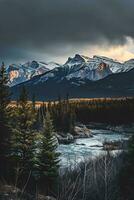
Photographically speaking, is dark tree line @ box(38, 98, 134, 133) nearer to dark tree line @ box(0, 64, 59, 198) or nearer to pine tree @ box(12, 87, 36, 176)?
pine tree @ box(12, 87, 36, 176)

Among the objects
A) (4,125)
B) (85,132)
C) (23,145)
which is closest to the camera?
(4,125)

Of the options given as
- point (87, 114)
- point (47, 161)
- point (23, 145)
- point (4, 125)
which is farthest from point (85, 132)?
point (47, 161)

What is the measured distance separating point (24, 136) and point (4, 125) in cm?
249

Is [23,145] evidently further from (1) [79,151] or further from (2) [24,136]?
(1) [79,151]

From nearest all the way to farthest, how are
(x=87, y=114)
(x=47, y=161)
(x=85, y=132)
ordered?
1. (x=47, y=161)
2. (x=85, y=132)
3. (x=87, y=114)

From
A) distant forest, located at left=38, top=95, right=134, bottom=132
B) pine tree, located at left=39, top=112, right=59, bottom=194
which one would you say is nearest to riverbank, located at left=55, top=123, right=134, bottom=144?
distant forest, located at left=38, top=95, right=134, bottom=132

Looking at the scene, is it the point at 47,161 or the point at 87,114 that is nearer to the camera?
the point at 47,161

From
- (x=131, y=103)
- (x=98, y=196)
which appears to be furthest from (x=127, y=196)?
(x=131, y=103)

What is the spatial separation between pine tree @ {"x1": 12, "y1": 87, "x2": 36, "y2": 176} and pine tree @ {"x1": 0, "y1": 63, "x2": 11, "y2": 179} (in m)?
0.77

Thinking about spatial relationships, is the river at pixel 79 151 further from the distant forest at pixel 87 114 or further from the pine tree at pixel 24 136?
the distant forest at pixel 87 114

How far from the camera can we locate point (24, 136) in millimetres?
35875


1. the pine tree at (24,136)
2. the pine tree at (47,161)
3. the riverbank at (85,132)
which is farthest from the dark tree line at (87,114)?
the pine tree at (47,161)

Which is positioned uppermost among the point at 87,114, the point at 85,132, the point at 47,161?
the point at 47,161

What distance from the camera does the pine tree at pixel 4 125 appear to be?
110 ft
